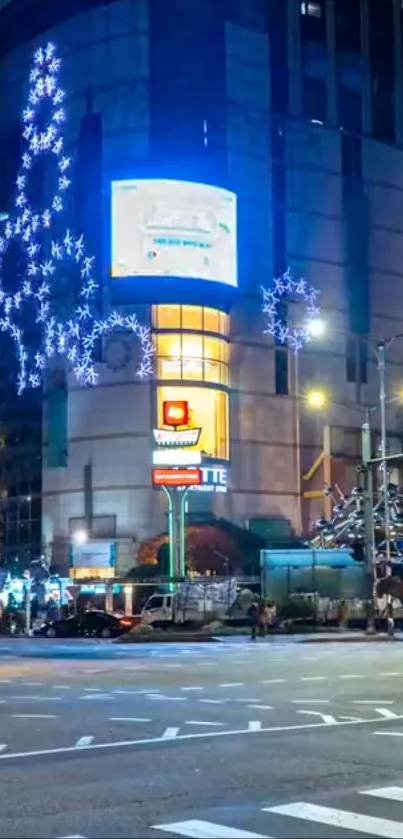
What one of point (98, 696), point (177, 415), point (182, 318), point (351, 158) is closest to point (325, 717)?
point (98, 696)

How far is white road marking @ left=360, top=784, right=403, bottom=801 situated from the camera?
32.2 ft

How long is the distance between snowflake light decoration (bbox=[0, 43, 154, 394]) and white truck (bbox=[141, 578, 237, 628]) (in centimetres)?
2010

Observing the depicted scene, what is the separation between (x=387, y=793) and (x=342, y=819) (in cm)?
142

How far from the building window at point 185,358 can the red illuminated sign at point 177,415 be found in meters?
4.27

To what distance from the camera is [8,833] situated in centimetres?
848

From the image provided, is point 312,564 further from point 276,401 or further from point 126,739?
point 126,739

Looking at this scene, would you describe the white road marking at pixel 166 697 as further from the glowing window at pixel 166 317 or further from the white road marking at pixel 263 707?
the glowing window at pixel 166 317

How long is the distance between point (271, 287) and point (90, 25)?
21897 mm

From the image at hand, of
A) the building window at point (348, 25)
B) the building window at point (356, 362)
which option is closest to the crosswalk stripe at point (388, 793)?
the building window at point (356, 362)

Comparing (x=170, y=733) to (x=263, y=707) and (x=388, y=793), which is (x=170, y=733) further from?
(x=388, y=793)

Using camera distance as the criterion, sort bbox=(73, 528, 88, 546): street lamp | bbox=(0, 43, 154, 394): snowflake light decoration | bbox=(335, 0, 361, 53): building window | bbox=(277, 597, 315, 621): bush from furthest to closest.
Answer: bbox=(335, 0, 361, 53): building window → bbox=(0, 43, 154, 394): snowflake light decoration → bbox=(73, 528, 88, 546): street lamp → bbox=(277, 597, 315, 621): bush

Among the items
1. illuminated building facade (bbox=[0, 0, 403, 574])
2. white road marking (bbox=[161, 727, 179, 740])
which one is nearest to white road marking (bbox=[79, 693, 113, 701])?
white road marking (bbox=[161, 727, 179, 740])

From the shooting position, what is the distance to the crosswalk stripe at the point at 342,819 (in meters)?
8.32

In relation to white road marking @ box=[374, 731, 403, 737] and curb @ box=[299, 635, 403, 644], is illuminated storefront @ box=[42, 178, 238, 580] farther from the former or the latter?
white road marking @ box=[374, 731, 403, 737]
